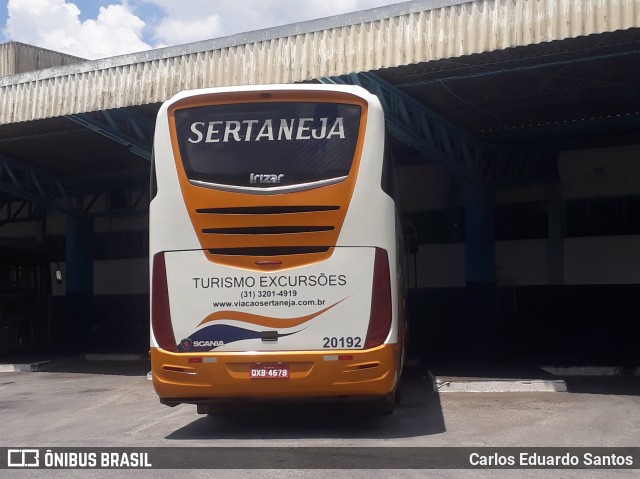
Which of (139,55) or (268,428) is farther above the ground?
(139,55)

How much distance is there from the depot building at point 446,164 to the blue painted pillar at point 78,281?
0.06 meters

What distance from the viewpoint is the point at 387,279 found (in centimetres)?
952

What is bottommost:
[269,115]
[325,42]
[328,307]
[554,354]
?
[554,354]

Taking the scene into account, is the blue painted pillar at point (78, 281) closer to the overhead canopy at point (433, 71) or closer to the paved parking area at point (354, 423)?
the overhead canopy at point (433, 71)

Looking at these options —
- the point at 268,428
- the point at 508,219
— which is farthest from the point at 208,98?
the point at 508,219

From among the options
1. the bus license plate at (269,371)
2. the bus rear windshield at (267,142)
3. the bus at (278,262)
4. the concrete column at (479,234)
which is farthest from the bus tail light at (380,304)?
the concrete column at (479,234)

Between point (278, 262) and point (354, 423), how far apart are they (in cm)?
262

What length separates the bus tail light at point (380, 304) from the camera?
947 centimetres

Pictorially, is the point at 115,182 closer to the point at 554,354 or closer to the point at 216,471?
the point at 554,354

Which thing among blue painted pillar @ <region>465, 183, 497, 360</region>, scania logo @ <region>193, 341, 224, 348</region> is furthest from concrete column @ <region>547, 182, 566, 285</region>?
scania logo @ <region>193, 341, 224, 348</region>

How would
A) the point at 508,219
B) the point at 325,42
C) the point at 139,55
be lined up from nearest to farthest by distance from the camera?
the point at 325,42 → the point at 139,55 → the point at 508,219

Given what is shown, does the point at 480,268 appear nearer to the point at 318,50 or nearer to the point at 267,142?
the point at 318,50

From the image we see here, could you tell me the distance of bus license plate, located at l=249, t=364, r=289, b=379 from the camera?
30.9 ft

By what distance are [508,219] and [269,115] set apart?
514 inches
